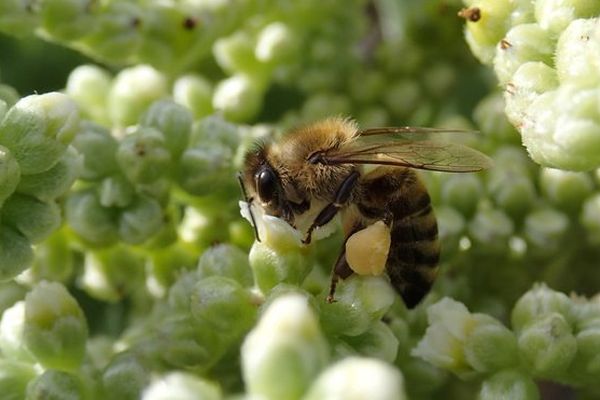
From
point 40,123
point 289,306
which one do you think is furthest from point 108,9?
point 289,306

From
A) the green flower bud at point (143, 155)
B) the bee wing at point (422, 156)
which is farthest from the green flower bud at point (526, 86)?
the green flower bud at point (143, 155)

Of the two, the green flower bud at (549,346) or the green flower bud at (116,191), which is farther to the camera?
the green flower bud at (116,191)

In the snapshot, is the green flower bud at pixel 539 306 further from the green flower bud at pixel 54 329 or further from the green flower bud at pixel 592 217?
the green flower bud at pixel 54 329

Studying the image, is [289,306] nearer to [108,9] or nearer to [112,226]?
[112,226]

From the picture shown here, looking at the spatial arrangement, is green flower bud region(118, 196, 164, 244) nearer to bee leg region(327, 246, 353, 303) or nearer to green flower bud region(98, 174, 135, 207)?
green flower bud region(98, 174, 135, 207)

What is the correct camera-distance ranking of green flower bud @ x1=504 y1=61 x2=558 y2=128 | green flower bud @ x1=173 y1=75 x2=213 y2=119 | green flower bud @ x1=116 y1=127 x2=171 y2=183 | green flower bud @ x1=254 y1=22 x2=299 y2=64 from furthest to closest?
1. green flower bud @ x1=254 y1=22 x2=299 y2=64
2. green flower bud @ x1=173 y1=75 x2=213 y2=119
3. green flower bud @ x1=116 y1=127 x2=171 y2=183
4. green flower bud @ x1=504 y1=61 x2=558 y2=128

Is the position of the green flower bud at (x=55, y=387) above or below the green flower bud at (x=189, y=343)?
above

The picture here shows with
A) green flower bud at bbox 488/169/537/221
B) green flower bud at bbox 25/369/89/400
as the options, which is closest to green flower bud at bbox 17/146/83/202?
green flower bud at bbox 25/369/89/400
